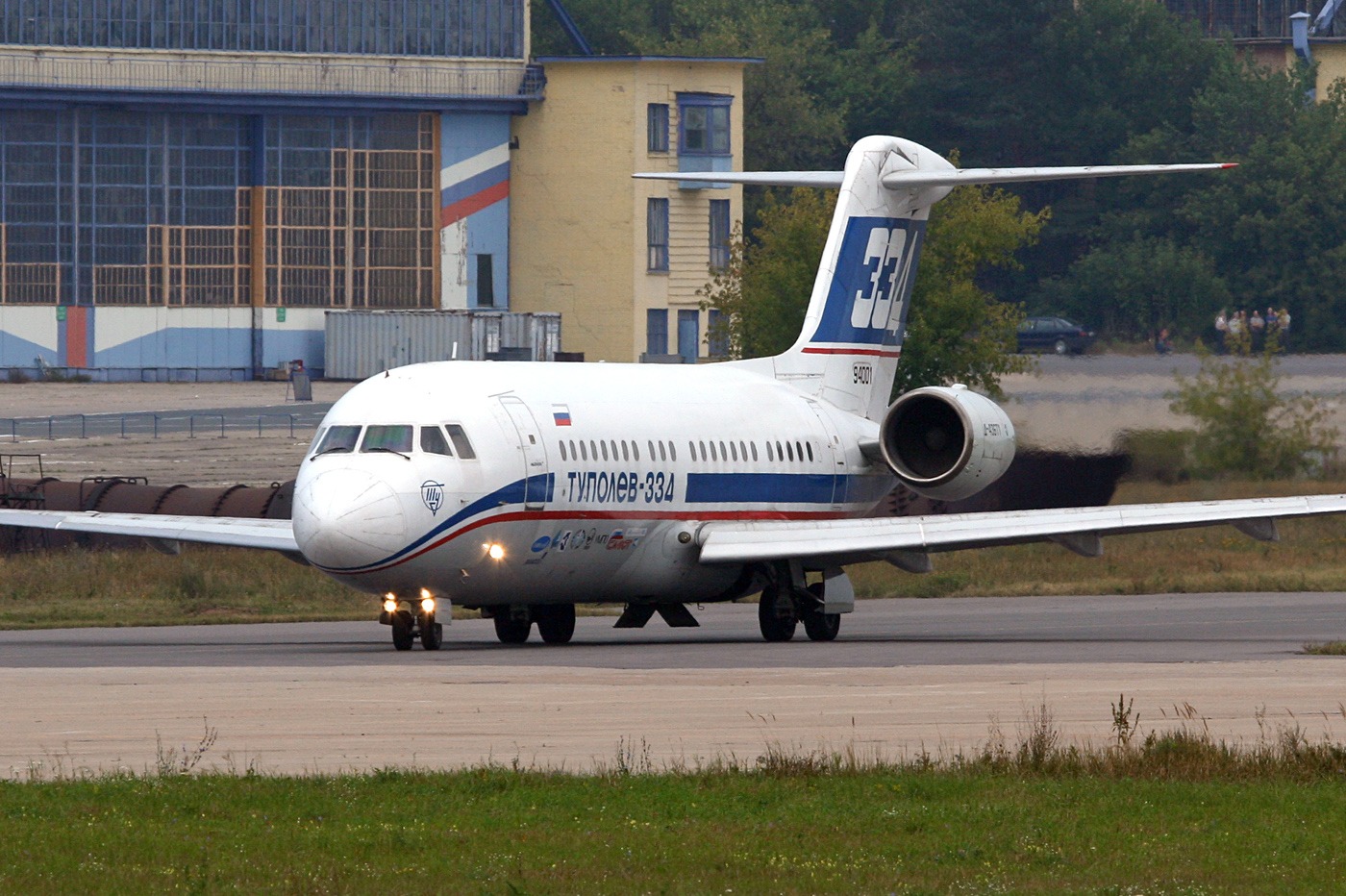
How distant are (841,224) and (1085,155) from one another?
80047 millimetres

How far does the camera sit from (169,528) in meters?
30.1

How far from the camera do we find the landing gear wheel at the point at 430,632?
28.1 meters

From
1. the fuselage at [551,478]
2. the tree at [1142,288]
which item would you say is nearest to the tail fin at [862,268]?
the fuselage at [551,478]

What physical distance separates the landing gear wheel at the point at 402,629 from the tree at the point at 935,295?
34.7 metres

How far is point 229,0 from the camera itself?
84688mm

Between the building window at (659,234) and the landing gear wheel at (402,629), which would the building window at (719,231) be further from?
the landing gear wheel at (402,629)

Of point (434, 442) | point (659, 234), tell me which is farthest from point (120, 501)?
point (659, 234)

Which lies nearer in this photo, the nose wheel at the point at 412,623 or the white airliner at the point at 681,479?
the white airliner at the point at 681,479

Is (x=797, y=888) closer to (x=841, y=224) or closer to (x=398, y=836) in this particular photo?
(x=398, y=836)

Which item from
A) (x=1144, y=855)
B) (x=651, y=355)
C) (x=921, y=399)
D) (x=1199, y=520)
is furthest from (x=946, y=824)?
(x=651, y=355)

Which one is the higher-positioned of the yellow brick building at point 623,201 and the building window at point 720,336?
the yellow brick building at point 623,201

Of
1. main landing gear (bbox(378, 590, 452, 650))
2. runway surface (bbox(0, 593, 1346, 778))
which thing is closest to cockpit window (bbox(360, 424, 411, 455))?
main landing gear (bbox(378, 590, 452, 650))

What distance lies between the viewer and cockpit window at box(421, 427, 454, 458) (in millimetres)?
27594

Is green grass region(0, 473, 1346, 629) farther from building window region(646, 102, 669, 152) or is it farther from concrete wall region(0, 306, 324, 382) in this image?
building window region(646, 102, 669, 152)
